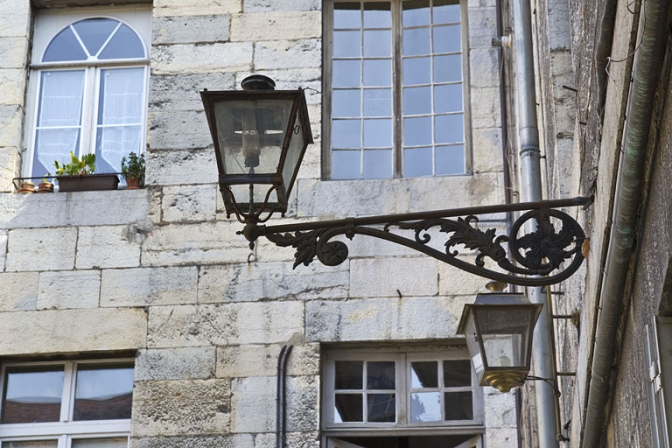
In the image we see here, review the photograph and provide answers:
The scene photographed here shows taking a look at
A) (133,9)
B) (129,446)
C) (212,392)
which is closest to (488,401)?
(212,392)

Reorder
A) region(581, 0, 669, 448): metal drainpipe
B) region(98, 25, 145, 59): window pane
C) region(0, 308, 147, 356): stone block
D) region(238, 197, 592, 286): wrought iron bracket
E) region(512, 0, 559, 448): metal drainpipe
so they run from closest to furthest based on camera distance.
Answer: region(581, 0, 669, 448): metal drainpipe < region(238, 197, 592, 286): wrought iron bracket < region(512, 0, 559, 448): metal drainpipe < region(0, 308, 147, 356): stone block < region(98, 25, 145, 59): window pane

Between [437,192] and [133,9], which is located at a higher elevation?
[133,9]

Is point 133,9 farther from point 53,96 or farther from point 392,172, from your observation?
point 392,172

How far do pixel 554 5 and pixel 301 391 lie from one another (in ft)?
11.9

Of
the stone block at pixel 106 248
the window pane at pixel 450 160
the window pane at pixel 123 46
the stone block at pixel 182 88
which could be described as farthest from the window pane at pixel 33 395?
the window pane at pixel 450 160

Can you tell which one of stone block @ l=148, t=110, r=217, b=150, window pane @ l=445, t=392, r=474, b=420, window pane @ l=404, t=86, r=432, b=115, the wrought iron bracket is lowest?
the wrought iron bracket

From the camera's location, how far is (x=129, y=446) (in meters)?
7.87

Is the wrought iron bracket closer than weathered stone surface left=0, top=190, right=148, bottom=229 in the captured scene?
Yes

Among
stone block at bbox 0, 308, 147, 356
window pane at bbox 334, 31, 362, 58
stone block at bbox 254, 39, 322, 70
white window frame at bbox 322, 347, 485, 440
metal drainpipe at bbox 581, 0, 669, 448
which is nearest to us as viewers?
metal drainpipe at bbox 581, 0, 669, 448

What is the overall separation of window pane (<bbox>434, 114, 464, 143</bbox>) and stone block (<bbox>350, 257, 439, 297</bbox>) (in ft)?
3.43

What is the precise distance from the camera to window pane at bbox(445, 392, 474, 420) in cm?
794

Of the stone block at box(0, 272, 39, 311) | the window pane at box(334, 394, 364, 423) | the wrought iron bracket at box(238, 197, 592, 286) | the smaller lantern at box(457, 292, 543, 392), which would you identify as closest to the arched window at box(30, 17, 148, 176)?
the stone block at box(0, 272, 39, 311)

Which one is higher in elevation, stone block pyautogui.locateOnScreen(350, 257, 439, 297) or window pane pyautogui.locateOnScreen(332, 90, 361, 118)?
window pane pyautogui.locateOnScreen(332, 90, 361, 118)

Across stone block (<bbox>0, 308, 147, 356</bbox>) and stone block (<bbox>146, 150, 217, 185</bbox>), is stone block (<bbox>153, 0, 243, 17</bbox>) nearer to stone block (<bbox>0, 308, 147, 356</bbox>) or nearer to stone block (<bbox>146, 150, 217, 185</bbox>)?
stone block (<bbox>146, 150, 217, 185</bbox>)
